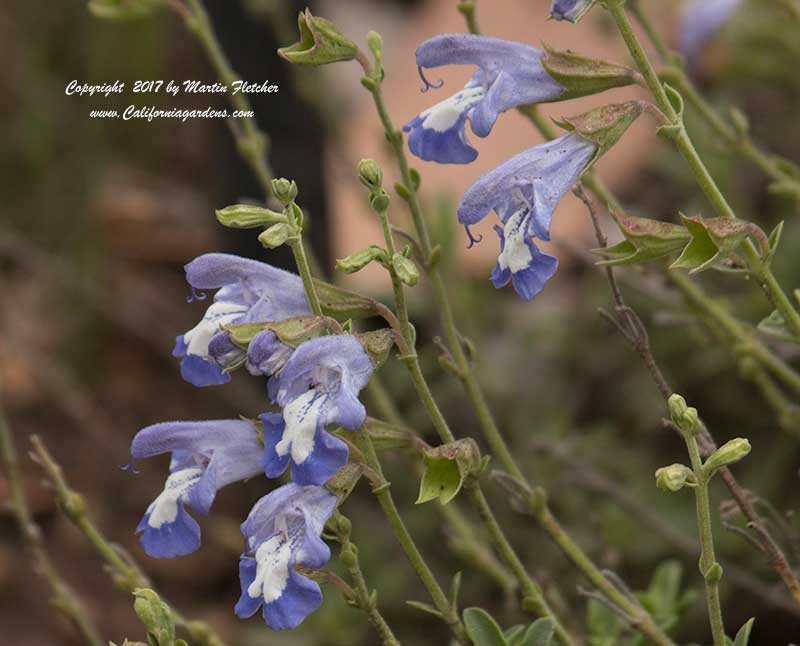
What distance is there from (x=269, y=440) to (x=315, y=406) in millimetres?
46

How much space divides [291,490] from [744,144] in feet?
2.84

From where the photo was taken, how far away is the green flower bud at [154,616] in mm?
953

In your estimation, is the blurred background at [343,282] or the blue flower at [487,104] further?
the blurred background at [343,282]

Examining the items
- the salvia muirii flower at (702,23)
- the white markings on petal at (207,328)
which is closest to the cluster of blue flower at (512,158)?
the white markings on petal at (207,328)

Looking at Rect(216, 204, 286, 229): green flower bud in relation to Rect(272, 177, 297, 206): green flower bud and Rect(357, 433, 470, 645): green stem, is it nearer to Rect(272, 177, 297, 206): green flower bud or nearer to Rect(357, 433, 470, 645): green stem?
Rect(272, 177, 297, 206): green flower bud

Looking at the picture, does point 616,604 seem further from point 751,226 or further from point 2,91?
point 2,91

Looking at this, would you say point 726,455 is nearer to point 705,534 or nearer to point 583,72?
point 705,534

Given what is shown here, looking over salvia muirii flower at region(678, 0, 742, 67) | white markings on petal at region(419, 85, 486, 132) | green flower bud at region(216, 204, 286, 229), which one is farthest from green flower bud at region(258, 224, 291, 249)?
salvia muirii flower at region(678, 0, 742, 67)

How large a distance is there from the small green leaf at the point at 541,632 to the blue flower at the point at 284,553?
0.76 ft

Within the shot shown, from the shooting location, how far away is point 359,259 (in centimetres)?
99

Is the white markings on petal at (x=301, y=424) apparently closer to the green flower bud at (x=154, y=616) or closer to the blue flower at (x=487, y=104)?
the green flower bud at (x=154, y=616)

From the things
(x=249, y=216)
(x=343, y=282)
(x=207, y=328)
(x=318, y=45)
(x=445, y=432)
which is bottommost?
(x=343, y=282)

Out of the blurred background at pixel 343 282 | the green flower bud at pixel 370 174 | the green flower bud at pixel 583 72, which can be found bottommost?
the blurred background at pixel 343 282

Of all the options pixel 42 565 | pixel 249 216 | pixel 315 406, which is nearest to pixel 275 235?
pixel 249 216
